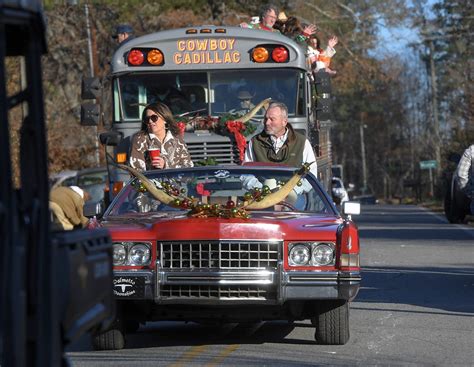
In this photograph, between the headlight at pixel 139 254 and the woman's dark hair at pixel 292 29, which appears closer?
the headlight at pixel 139 254

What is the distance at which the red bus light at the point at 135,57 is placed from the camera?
18.1 meters

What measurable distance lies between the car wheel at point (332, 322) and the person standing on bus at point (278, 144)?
152 inches

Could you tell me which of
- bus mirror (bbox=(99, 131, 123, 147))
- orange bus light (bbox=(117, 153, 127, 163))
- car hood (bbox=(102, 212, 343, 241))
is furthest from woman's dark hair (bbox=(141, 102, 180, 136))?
car hood (bbox=(102, 212, 343, 241))

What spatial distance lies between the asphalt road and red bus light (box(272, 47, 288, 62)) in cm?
311

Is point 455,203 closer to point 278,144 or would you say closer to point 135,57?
point 135,57

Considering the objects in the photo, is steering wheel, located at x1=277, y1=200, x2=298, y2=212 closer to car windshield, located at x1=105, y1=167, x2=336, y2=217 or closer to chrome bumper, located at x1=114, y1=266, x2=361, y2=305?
car windshield, located at x1=105, y1=167, x2=336, y2=217

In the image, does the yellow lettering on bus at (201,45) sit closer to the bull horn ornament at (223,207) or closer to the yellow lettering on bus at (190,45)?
the yellow lettering on bus at (190,45)

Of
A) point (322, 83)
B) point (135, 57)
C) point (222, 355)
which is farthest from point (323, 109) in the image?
point (222, 355)

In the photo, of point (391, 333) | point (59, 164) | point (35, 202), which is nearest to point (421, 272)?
point (391, 333)

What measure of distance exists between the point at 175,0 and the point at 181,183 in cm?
4453

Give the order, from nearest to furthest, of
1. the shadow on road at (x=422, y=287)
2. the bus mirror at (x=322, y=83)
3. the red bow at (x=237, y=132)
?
1. the shadow on road at (x=422, y=287)
2. the red bow at (x=237, y=132)
3. the bus mirror at (x=322, y=83)

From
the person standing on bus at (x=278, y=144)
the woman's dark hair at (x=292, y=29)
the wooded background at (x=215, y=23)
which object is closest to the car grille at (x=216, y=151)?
the woman's dark hair at (x=292, y=29)

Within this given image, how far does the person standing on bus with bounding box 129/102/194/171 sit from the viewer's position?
14656mm

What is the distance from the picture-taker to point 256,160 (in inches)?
570
